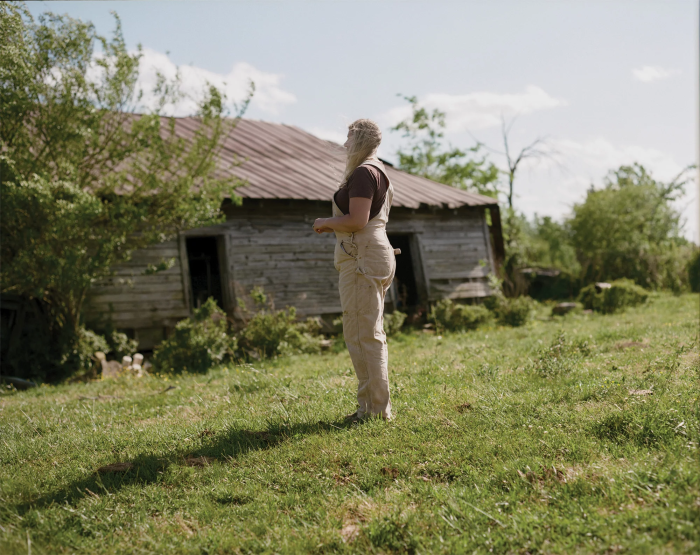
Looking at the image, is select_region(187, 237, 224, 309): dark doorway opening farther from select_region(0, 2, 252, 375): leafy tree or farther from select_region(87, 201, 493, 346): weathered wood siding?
select_region(0, 2, 252, 375): leafy tree

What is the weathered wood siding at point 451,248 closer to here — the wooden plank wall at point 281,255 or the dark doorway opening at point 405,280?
the dark doorway opening at point 405,280

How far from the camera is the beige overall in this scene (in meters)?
4.16

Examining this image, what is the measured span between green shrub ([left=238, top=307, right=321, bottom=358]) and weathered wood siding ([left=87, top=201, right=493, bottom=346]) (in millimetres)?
1175

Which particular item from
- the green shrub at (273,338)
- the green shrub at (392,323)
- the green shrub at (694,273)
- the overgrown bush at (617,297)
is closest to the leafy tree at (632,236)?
the green shrub at (694,273)

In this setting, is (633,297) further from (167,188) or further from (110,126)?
(110,126)

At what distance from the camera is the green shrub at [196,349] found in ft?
29.5

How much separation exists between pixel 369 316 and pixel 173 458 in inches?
64.8

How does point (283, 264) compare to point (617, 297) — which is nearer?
point (283, 264)

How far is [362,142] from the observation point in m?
4.21

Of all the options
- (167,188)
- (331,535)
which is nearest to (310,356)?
(167,188)

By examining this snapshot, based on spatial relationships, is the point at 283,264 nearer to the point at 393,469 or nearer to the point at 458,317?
the point at 458,317

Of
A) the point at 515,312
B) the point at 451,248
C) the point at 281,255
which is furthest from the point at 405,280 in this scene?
the point at 281,255

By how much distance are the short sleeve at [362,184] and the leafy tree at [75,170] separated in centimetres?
567

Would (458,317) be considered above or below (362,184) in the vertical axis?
below
